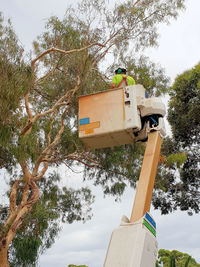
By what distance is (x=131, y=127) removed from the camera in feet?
14.3

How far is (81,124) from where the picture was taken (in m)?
4.69

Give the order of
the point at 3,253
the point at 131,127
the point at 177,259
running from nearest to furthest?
the point at 131,127, the point at 3,253, the point at 177,259

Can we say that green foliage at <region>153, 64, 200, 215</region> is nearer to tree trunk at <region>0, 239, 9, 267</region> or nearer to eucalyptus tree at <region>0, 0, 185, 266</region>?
eucalyptus tree at <region>0, 0, 185, 266</region>

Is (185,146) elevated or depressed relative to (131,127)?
elevated

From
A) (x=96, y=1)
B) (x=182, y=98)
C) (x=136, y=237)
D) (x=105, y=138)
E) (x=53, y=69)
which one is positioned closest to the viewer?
(x=136, y=237)

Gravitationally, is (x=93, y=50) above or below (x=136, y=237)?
above

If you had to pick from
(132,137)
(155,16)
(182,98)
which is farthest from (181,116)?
(132,137)

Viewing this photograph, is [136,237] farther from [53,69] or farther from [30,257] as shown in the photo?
[53,69]

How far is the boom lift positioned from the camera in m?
3.91

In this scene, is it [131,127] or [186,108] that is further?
[186,108]

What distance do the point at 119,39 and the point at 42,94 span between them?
260 centimetres

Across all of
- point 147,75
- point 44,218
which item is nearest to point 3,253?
point 44,218

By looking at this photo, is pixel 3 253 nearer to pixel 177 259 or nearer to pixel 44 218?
pixel 44 218

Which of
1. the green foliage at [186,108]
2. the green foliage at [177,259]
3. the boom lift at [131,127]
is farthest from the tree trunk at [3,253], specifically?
the green foliage at [186,108]
